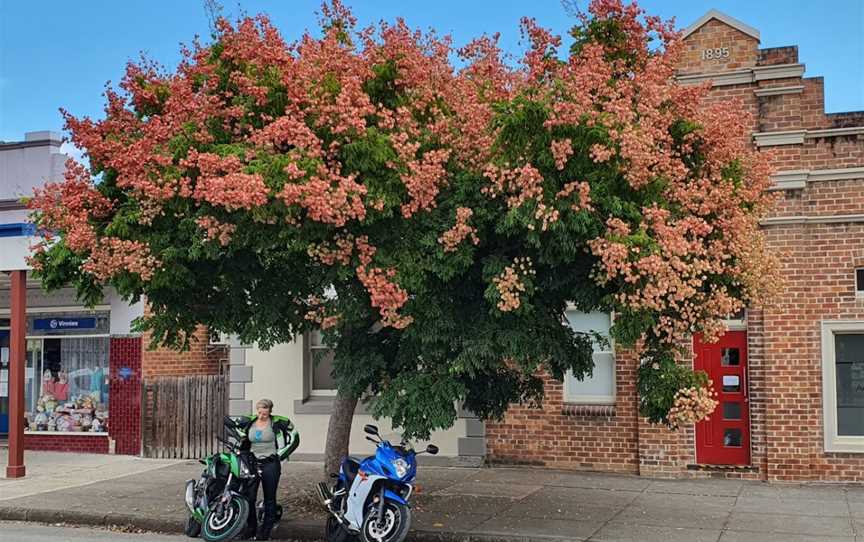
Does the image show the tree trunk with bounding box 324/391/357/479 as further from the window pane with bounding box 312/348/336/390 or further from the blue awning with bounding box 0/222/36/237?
the blue awning with bounding box 0/222/36/237

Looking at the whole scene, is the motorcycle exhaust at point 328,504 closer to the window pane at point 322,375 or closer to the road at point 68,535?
the road at point 68,535

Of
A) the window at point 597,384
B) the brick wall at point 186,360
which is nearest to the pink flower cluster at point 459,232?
the window at point 597,384

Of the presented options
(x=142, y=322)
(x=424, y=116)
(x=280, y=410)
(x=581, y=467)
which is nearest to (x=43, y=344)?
(x=280, y=410)

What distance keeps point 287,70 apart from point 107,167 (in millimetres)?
2194

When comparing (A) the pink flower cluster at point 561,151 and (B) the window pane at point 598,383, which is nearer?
(A) the pink flower cluster at point 561,151

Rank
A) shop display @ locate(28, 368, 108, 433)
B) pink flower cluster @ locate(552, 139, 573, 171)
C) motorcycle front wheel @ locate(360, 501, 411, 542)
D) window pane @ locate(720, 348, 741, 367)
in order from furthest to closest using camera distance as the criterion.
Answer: shop display @ locate(28, 368, 108, 433)
window pane @ locate(720, 348, 741, 367)
motorcycle front wheel @ locate(360, 501, 411, 542)
pink flower cluster @ locate(552, 139, 573, 171)

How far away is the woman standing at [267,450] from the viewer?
396 inches

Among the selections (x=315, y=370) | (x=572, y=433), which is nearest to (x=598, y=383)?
(x=572, y=433)

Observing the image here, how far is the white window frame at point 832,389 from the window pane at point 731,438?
1.24 meters

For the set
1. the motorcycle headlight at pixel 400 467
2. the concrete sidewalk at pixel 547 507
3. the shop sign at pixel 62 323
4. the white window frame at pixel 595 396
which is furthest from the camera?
the shop sign at pixel 62 323

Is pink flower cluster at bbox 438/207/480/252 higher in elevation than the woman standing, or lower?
higher

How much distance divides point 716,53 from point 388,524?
28.7ft

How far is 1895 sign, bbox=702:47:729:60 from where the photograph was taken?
1365cm

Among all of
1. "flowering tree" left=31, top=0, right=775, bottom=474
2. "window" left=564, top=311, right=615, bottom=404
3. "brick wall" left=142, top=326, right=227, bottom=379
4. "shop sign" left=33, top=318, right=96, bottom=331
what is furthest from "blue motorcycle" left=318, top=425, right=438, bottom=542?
"shop sign" left=33, top=318, right=96, bottom=331
